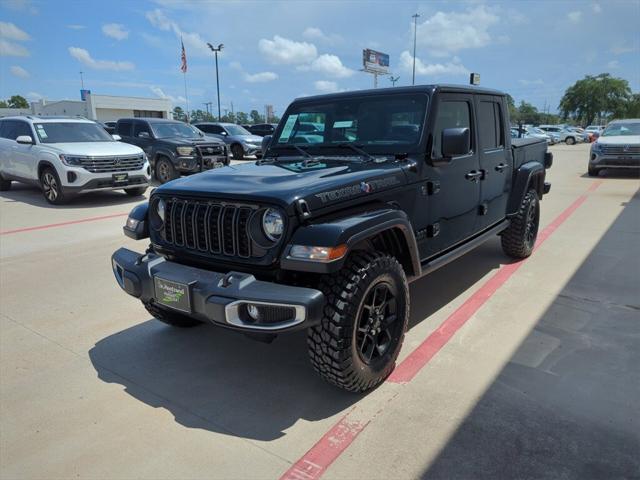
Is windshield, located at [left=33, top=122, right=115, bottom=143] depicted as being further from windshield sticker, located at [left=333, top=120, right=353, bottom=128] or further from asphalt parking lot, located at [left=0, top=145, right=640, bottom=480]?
windshield sticker, located at [left=333, top=120, right=353, bottom=128]

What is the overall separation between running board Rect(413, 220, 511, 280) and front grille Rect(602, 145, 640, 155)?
34.8 ft

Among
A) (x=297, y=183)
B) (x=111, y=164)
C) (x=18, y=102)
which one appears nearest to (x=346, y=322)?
(x=297, y=183)

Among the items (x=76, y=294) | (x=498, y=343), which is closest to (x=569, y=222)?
(x=498, y=343)

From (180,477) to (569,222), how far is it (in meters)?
7.50

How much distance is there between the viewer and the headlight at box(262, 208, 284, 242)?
8.54 feet

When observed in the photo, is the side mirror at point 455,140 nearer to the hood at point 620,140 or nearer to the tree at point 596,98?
the hood at point 620,140

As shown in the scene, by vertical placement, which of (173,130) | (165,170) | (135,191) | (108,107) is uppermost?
(108,107)

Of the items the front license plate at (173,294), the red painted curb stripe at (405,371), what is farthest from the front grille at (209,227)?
the red painted curb stripe at (405,371)

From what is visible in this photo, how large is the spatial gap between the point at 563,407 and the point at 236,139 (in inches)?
705

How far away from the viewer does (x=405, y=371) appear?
126 inches

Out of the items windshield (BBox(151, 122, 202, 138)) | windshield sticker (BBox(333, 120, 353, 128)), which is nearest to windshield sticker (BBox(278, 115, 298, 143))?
windshield sticker (BBox(333, 120, 353, 128))

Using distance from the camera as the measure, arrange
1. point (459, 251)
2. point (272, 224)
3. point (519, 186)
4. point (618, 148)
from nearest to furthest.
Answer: point (272, 224)
point (459, 251)
point (519, 186)
point (618, 148)

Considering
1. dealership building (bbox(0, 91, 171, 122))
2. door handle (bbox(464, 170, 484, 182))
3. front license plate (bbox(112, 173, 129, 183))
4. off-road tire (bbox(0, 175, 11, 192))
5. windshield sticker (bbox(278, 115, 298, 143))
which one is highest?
dealership building (bbox(0, 91, 171, 122))

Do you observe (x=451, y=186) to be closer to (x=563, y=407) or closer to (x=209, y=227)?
(x=563, y=407)
